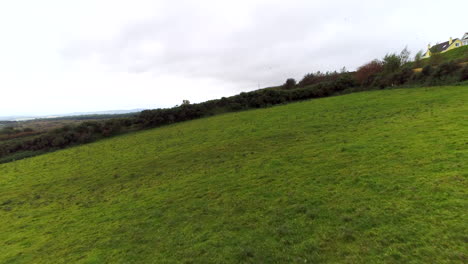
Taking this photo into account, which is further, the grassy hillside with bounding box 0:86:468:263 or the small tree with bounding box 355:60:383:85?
the small tree with bounding box 355:60:383:85

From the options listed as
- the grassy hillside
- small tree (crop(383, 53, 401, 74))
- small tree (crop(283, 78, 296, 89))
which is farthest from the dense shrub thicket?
Answer: the grassy hillside

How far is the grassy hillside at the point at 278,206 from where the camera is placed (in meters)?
4.15

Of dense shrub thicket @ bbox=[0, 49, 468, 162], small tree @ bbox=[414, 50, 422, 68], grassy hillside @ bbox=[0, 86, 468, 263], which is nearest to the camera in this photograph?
grassy hillside @ bbox=[0, 86, 468, 263]

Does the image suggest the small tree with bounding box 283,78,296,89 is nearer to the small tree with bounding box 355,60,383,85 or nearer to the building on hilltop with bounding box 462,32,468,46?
the small tree with bounding box 355,60,383,85

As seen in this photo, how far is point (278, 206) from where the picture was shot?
234 inches

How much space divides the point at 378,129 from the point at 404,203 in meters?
8.14

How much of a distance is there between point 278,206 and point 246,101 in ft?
107

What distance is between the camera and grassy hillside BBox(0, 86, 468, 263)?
4.15 meters

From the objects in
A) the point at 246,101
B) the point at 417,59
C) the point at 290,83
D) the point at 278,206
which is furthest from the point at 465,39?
the point at 278,206

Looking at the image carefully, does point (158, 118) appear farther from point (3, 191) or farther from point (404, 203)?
point (404, 203)

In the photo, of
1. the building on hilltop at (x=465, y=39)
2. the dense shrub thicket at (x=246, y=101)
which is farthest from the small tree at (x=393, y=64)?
the building on hilltop at (x=465, y=39)

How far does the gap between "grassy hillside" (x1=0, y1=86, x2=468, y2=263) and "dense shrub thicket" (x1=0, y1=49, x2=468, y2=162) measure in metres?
17.0

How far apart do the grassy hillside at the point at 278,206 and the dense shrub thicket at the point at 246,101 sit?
17.0 metres

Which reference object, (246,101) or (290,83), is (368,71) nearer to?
(290,83)
